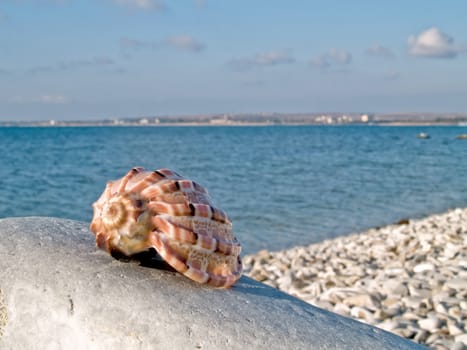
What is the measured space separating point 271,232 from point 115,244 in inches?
473

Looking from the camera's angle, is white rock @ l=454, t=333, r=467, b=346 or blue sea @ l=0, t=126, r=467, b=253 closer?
white rock @ l=454, t=333, r=467, b=346

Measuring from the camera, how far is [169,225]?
9.84ft

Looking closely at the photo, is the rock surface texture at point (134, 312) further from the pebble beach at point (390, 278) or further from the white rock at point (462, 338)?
the pebble beach at point (390, 278)

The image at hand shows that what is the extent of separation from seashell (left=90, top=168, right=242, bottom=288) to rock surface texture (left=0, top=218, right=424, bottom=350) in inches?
6.1

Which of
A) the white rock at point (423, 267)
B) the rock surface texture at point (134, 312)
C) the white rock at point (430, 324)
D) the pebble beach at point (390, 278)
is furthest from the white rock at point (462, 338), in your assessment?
the white rock at point (423, 267)

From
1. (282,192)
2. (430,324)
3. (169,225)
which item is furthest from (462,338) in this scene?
(282,192)

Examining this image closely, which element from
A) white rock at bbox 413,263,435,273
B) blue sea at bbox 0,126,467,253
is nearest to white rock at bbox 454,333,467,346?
white rock at bbox 413,263,435,273

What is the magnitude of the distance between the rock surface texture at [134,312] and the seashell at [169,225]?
6.1 inches

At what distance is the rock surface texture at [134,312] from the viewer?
9.25ft

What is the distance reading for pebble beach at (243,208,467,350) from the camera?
5773mm

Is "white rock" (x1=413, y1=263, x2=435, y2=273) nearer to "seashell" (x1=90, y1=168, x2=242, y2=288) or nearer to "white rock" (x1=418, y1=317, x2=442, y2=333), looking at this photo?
"white rock" (x1=418, y1=317, x2=442, y2=333)

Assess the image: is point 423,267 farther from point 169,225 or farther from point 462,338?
point 169,225

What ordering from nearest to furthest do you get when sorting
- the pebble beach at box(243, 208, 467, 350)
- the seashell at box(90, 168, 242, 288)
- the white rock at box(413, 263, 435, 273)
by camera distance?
the seashell at box(90, 168, 242, 288)
the pebble beach at box(243, 208, 467, 350)
the white rock at box(413, 263, 435, 273)

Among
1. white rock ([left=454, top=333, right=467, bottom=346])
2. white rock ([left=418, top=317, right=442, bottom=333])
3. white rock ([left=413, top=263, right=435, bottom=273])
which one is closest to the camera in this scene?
white rock ([left=454, top=333, right=467, bottom=346])
